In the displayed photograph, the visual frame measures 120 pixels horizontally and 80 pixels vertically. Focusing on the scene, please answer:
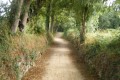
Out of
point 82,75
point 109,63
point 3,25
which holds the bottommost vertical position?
point 82,75

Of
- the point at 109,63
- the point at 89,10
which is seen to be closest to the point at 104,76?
the point at 109,63

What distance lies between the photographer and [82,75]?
46.2 ft

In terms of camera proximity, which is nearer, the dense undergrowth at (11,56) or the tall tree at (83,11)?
the dense undergrowth at (11,56)

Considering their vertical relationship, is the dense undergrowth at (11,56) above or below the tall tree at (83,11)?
below

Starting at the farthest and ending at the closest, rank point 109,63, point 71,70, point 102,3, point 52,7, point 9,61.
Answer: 1. point 52,7
2. point 102,3
3. point 71,70
4. point 109,63
5. point 9,61

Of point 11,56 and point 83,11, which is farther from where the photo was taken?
point 83,11

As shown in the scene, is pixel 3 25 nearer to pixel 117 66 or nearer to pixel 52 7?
pixel 117 66

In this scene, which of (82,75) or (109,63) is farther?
(82,75)

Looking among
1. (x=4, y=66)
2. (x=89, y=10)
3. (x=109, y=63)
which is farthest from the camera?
(x=89, y=10)

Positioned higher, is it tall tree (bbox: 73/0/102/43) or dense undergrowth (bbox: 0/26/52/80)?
tall tree (bbox: 73/0/102/43)

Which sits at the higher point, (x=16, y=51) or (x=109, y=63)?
(x=16, y=51)

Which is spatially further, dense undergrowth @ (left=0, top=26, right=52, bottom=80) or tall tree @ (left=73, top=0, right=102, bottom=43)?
tall tree @ (left=73, top=0, right=102, bottom=43)

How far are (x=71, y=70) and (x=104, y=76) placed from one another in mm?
3774

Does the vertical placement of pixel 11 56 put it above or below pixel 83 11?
below
